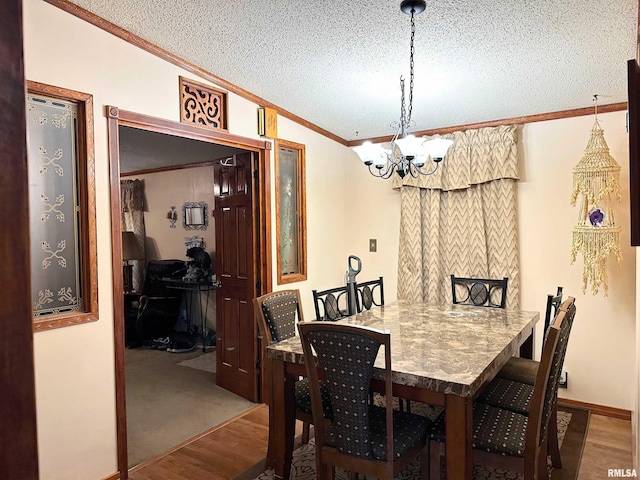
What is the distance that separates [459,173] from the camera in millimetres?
3824

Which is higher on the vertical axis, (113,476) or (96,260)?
(96,260)

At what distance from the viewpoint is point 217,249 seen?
411 cm

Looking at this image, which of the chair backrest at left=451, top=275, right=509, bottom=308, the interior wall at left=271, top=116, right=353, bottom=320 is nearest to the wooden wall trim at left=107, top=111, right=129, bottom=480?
the interior wall at left=271, top=116, right=353, bottom=320

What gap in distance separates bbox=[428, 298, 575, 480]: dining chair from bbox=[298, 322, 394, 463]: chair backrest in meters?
0.40

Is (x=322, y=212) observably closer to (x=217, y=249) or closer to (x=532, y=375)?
(x=217, y=249)

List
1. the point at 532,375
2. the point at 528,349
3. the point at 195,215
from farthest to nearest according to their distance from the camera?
the point at 195,215 < the point at 528,349 < the point at 532,375

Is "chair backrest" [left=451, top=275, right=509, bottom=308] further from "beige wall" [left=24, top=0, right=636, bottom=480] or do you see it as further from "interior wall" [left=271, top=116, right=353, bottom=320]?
"interior wall" [left=271, top=116, right=353, bottom=320]

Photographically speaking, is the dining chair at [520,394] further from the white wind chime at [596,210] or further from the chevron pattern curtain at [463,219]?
the chevron pattern curtain at [463,219]

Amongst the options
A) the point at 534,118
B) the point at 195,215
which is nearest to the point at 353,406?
the point at 534,118

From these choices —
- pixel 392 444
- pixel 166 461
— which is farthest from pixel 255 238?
pixel 392 444

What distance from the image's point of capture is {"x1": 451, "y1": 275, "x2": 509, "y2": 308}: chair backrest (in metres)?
3.46

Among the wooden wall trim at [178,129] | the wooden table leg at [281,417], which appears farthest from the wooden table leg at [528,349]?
the wooden wall trim at [178,129]

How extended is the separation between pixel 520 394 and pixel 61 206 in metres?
2.63

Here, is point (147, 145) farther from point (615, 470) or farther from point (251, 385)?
point (615, 470)
